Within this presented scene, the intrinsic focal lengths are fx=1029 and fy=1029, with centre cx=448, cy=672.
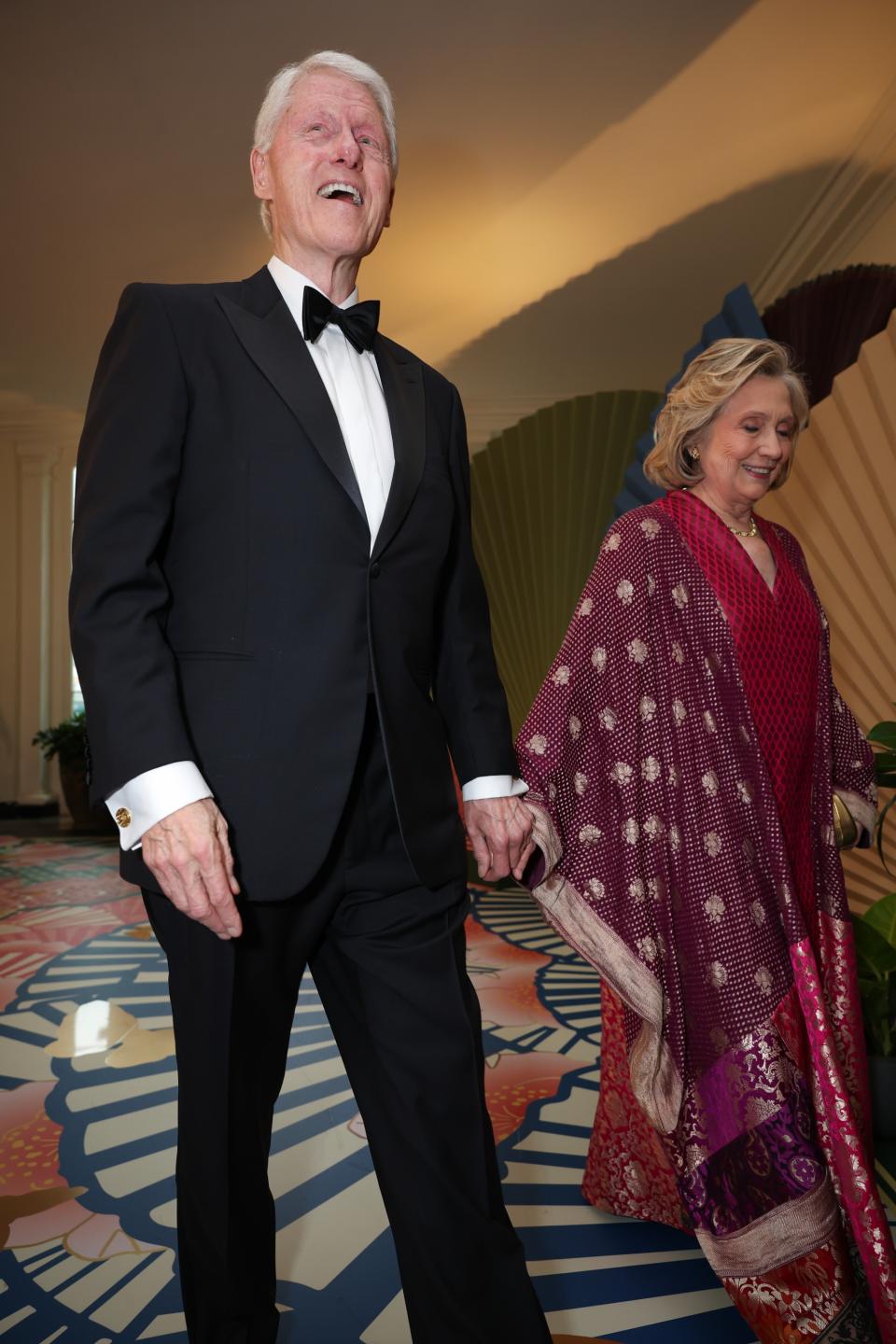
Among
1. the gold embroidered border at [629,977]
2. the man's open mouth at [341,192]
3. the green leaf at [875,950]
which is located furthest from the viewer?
the green leaf at [875,950]

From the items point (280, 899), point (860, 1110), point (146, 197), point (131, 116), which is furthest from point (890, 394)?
point (146, 197)

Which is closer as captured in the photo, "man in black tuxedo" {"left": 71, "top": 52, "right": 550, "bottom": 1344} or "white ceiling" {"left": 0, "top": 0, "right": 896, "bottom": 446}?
"man in black tuxedo" {"left": 71, "top": 52, "right": 550, "bottom": 1344}

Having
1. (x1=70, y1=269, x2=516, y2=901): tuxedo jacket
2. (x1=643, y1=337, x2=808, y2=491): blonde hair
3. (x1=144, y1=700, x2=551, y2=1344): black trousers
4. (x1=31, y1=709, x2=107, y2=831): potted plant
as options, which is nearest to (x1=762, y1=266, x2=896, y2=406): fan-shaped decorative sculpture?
(x1=643, y1=337, x2=808, y2=491): blonde hair

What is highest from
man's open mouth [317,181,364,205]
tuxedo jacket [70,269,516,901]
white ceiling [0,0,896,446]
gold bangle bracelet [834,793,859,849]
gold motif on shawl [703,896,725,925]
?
white ceiling [0,0,896,446]

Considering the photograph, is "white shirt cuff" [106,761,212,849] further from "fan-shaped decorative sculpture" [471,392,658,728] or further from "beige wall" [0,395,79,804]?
"beige wall" [0,395,79,804]

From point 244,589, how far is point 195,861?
26 cm

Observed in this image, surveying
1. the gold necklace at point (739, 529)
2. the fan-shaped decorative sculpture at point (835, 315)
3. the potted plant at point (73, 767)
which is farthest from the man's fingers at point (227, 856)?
the potted plant at point (73, 767)

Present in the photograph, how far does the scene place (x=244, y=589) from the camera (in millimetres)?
978

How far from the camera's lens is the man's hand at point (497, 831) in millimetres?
1201

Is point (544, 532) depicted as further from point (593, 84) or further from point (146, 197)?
point (146, 197)

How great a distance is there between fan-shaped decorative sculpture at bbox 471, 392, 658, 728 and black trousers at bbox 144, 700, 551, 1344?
3.51 meters

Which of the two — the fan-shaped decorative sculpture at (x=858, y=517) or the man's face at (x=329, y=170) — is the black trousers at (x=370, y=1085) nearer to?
the man's face at (x=329, y=170)

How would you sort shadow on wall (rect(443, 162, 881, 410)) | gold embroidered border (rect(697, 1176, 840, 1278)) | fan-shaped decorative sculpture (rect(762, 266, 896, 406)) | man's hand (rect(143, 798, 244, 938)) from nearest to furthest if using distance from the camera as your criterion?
man's hand (rect(143, 798, 244, 938)), gold embroidered border (rect(697, 1176, 840, 1278)), fan-shaped decorative sculpture (rect(762, 266, 896, 406)), shadow on wall (rect(443, 162, 881, 410))

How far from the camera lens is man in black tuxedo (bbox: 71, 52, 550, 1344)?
0.91 m
